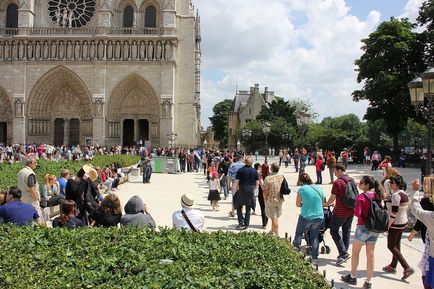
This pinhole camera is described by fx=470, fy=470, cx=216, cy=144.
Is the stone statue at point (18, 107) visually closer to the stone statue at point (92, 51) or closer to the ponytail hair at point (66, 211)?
the stone statue at point (92, 51)

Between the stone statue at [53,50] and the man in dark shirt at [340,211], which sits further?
the stone statue at [53,50]

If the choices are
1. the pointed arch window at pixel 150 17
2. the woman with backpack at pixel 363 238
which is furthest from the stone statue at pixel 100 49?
the woman with backpack at pixel 363 238

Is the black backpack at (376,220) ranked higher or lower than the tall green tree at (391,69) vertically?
lower

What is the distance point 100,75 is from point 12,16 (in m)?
10.8

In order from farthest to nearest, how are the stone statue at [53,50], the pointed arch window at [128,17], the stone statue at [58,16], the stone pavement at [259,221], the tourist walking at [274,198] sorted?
the pointed arch window at [128,17]
the stone statue at [58,16]
the stone statue at [53,50]
the tourist walking at [274,198]
the stone pavement at [259,221]

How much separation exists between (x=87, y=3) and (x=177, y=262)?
40.7 metres

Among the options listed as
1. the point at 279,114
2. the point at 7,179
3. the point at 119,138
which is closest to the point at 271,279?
the point at 7,179

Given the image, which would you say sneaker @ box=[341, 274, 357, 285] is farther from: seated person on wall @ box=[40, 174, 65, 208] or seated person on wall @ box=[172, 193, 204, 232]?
seated person on wall @ box=[40, 174, 65, 208]

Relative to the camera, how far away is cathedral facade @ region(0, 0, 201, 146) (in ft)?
126

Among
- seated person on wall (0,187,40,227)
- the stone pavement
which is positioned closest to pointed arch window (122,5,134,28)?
the stone pavement

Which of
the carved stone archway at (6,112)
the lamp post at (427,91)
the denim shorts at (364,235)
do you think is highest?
the carved stone archway at (6,112)

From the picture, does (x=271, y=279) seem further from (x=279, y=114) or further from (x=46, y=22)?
(x=279, y=114)

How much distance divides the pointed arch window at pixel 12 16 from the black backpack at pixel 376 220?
4170cm

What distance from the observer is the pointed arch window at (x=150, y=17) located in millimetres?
41188
